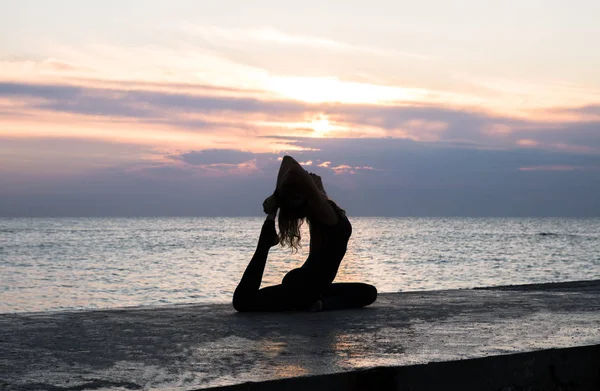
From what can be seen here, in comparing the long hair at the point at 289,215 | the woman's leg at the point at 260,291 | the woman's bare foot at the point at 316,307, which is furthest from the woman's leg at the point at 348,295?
the long hair at the point at 289,215

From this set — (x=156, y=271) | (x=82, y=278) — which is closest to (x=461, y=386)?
(x=82, y=278)

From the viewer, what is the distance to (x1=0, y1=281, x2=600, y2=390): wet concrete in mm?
3502

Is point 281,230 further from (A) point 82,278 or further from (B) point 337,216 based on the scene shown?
(A) point 82,278

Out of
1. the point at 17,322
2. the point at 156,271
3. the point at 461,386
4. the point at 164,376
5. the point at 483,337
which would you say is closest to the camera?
the point at 164,376

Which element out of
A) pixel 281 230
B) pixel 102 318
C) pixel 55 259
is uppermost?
pixel 281 230

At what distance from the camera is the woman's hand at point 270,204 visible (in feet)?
19.9

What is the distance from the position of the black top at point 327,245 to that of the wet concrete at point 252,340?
1.41ft

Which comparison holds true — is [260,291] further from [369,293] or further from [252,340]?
[252,340]

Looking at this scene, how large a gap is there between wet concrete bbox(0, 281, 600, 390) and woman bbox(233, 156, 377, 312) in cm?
24

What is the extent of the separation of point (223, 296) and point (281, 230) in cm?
1725

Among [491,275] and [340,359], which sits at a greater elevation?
[340,359]

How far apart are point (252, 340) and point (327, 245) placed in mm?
1903

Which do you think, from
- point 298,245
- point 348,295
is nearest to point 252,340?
point 298,245

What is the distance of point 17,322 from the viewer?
543 centimetres
